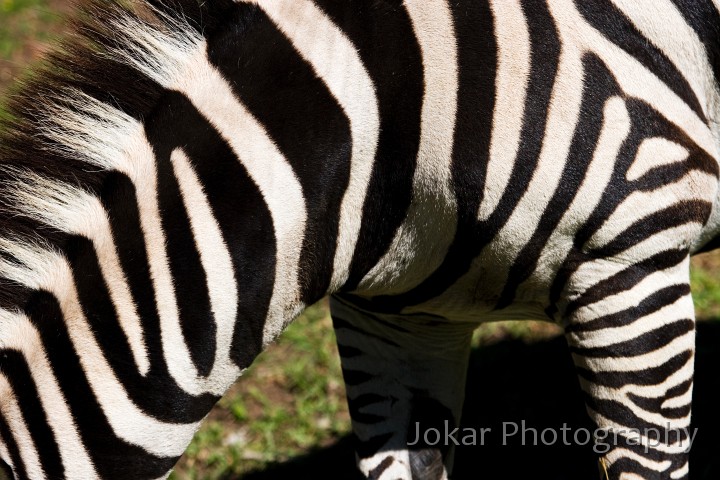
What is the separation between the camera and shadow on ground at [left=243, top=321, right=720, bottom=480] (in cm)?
355

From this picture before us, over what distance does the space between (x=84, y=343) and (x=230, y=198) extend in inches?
16.2

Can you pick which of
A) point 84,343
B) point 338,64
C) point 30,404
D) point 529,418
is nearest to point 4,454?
point 30,404

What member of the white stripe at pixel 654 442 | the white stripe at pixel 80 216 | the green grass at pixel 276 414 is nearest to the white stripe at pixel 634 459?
the white stripe at pixel 654 442

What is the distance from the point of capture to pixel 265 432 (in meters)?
3.85

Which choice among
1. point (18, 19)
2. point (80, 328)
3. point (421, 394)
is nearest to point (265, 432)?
point (421, 394)

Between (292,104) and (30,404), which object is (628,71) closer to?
(292,104)

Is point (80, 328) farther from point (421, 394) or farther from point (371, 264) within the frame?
point (421, 394)

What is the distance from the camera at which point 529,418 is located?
12.6 ft

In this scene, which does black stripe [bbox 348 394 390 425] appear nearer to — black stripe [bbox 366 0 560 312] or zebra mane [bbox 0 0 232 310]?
black stripe [bbox 366 0 560 312]

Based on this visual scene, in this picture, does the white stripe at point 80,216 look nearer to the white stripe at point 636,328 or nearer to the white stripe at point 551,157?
the white stripe at point 551,157

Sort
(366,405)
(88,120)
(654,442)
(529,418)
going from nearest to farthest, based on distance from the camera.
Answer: (88,120), (654,442), (366,405), (529,418)

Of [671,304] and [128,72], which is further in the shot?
[671,304]

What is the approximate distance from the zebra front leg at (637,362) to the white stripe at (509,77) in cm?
36

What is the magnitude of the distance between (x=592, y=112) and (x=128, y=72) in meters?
0.95
